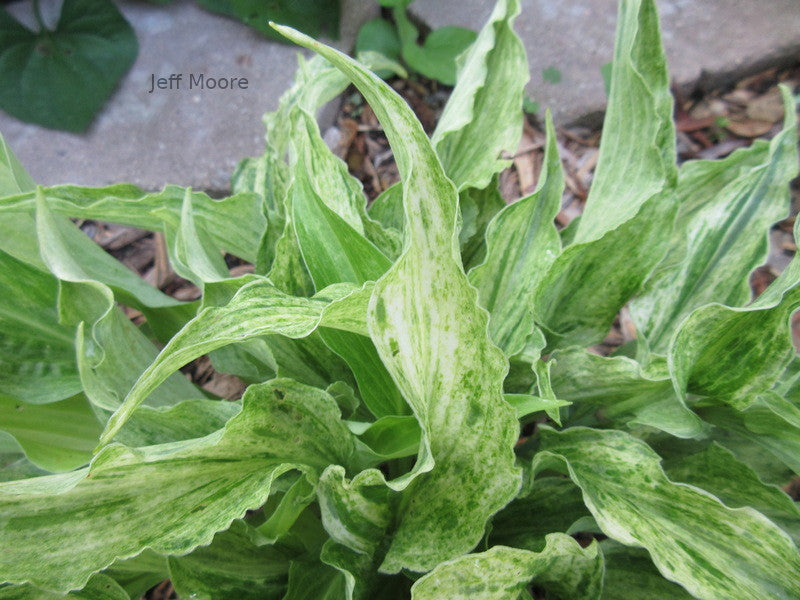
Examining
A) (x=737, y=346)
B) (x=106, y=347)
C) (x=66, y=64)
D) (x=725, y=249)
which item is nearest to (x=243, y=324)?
(x=106, y=347)

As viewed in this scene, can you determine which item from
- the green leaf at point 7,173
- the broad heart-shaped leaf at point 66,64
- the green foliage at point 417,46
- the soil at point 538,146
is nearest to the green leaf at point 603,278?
the soil at point 538,146

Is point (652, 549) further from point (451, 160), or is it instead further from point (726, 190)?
point (451, 160)

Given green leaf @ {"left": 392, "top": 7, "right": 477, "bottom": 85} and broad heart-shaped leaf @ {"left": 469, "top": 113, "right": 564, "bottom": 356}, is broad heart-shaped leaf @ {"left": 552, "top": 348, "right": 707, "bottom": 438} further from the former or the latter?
green leaf @ {"left": 392, "top": 7, "right": 477, "bottom": 85}

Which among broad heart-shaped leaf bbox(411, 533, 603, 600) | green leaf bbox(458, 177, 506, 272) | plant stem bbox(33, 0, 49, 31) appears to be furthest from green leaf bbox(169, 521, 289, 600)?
plant stem bbox(33, 0, 49, 31)

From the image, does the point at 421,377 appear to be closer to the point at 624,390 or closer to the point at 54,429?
the point at 624,390

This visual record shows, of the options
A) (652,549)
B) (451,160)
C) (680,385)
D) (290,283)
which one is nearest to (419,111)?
(451,160)
